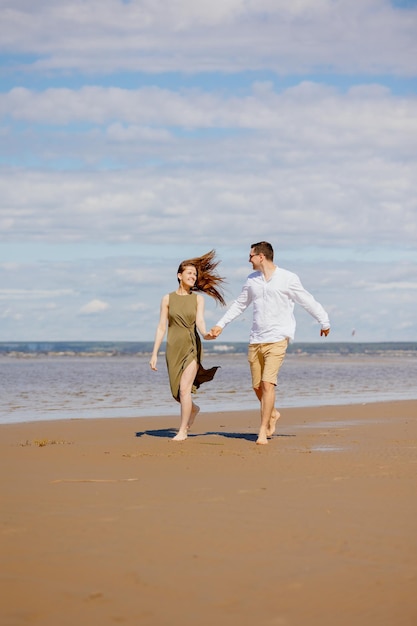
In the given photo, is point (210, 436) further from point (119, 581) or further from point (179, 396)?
point (119, 581)

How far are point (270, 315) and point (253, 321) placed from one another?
23 cm

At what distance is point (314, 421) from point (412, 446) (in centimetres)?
384

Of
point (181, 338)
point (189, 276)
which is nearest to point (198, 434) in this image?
point (181, 338)

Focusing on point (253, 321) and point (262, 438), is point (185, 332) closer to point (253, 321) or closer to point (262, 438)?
point (253, 321)

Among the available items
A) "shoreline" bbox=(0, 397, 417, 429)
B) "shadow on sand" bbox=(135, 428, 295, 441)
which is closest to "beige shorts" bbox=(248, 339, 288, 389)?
"shadow on sand" bbox=(135, 428, 295, 441)

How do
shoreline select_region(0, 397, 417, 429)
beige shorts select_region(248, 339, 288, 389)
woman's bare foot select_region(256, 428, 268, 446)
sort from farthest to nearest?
shoreline select_region(0, 397, 417, 429) → beige shorts select_region(248, 339, 288, 389) → woman's bare foot select_region(256, 428, 268, 446)

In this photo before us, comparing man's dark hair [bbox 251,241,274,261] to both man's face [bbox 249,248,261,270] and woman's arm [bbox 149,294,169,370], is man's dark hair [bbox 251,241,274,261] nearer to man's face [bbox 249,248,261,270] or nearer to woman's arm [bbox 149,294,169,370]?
man's face [bbox 249,248,261,270]

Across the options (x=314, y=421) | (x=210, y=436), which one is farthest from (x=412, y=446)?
(x=314, y=421)

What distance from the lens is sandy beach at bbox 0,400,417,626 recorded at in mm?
3471

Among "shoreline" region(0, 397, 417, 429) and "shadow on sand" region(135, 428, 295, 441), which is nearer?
"shadow on sand" region(135, 428, 295, 441)

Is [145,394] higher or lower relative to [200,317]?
lower

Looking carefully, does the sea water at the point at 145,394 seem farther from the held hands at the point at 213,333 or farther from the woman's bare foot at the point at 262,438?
the woman's bare foot at the point at 262,438

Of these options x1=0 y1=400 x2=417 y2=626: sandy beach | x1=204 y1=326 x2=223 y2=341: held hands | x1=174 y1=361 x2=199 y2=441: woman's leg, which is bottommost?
x1=0 y1=400 x2=417 y2=626: sandy beach

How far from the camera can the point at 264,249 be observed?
8.84m
